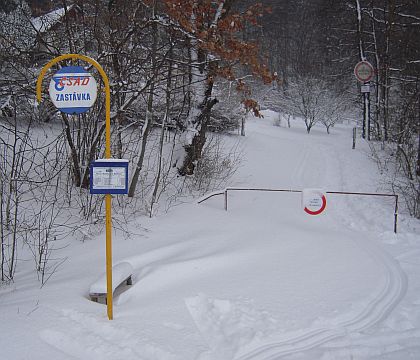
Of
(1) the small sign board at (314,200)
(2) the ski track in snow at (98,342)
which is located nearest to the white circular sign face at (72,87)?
(2) the ski track in snow at (98,342)

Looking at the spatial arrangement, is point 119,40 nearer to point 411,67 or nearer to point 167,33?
point 167,33

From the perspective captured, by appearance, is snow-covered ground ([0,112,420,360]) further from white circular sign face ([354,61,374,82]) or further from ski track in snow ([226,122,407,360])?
white circular sign face ([354,61,374,82])

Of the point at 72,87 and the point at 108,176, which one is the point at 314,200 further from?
the point at 72,87

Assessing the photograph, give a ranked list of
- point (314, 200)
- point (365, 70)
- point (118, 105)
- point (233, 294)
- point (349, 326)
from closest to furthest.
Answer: point (349, 326), point (233, 294), point (314, 200), point (118, 105), point (365, 70)

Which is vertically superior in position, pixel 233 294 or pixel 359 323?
pixel 233 294

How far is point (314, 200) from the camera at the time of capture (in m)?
7.16

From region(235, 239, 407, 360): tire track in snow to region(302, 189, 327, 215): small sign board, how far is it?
4.69 feet

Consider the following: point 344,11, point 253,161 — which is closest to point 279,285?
point 253,161

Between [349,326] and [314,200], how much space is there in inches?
115

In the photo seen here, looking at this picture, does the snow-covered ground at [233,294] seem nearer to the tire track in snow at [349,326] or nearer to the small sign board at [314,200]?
the tire track in snow at [349,326]

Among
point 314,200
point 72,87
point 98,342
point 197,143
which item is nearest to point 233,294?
point 98,342

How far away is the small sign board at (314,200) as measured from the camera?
23.4 ft

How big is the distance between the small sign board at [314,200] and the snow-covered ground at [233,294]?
613mm

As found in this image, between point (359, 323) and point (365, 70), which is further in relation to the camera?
point (365, 70)
